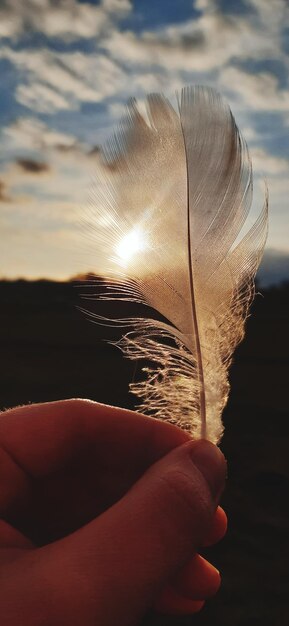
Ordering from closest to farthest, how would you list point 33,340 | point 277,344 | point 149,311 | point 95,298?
point 95,298, point 149,311, point 277,344, point 33,340

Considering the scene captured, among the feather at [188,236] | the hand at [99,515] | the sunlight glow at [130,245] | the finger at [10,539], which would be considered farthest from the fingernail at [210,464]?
the sunlight glow at [130,245]

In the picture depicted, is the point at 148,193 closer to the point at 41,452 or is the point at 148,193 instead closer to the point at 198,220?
the point at 198,220

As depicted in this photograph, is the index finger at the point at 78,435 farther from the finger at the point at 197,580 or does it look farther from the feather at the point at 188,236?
the finger at the point at 197,580

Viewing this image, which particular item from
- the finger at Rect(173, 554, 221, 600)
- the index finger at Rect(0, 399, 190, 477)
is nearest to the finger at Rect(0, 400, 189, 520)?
the index finger at Rect(0, 399, 190, 477)

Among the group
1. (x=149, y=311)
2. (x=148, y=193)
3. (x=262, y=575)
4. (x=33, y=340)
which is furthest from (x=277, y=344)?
(x=148, y=193)

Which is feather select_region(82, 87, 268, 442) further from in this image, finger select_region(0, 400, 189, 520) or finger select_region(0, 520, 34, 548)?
finger select_region(0, 520, 34, 548)

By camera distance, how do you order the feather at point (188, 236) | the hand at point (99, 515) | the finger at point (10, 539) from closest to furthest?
the hand at point (99, 515) < the finger at point (10, 539) < the feather at point (188, 236)

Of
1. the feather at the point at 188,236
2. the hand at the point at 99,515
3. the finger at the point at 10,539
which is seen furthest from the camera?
the feather at the point at 188,236
